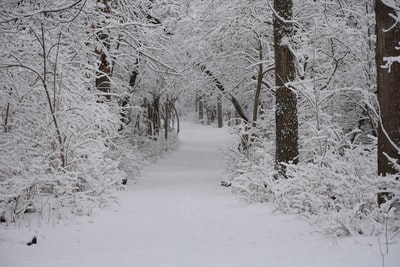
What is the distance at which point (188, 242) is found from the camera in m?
5.42

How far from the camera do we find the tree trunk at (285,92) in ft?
27.6

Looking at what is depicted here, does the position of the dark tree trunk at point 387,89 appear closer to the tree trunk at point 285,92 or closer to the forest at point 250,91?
the forest at point 250,91

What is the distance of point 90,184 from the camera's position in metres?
8.30

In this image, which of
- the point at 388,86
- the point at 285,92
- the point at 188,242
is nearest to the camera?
the point at 388,86

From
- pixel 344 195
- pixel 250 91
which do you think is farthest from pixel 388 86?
pixel 250 91

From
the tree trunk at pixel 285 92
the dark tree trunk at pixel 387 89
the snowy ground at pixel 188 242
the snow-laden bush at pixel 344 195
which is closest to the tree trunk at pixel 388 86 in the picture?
the dark tree trunk at pixel 387 89

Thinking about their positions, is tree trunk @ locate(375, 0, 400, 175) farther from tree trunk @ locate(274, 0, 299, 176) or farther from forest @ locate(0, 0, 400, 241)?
tree trunk @ locate(274, 0, 299, 176)

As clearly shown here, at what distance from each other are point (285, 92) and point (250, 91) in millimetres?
6730

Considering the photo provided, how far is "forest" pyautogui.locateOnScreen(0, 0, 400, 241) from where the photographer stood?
521cm

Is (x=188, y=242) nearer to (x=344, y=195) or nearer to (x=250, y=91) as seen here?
(x=344, y=195)

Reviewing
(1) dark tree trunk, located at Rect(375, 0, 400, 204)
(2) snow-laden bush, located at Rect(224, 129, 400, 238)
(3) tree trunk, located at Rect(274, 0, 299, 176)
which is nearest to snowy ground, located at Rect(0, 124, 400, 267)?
(2) snow-laden bush, located at Rect(224, 129, 400, 238)

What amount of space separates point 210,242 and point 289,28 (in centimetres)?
524

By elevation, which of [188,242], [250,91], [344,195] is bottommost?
[188,242]

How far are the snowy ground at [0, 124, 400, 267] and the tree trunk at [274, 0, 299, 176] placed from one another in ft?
4.54
